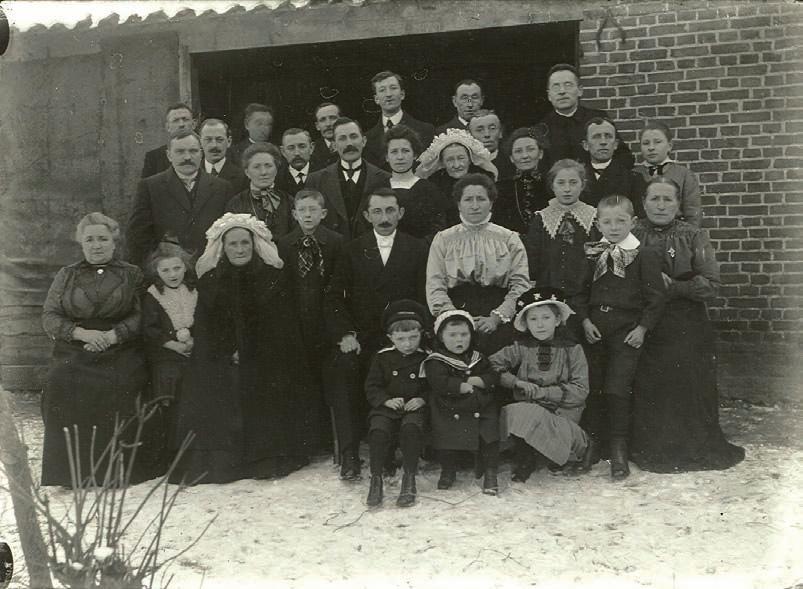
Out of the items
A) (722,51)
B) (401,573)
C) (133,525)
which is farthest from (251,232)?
(722,51)

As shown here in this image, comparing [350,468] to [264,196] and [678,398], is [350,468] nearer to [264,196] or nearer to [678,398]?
[264,196]

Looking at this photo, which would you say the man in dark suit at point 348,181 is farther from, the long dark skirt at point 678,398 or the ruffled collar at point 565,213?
the long dark skirt at point 678,398

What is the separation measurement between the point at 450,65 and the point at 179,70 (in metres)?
2.84

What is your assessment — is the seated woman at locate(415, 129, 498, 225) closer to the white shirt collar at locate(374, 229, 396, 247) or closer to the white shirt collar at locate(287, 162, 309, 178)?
the white shirt collar at locate(374, 229, 396, 247)

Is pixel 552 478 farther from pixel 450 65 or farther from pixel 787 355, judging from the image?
pixel 450 65

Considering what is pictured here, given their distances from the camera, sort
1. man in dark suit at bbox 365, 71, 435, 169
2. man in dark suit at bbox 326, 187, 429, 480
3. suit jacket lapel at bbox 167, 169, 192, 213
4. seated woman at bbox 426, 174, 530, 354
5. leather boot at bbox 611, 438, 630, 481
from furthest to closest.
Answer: man in dark suit at bbox 365, 71, 435, 169, suit jacket lapel at bbox 167, 169, 192, 213, man in dark suit at bbox 326, 187, 429, 480, seated woman at bbox 426, 174, 530, 354, leather boot at bbox 611, 438, 630, 481

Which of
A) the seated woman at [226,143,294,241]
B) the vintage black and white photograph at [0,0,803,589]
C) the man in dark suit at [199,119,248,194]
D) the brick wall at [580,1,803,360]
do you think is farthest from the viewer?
the brick wall at [580,1,803,360]

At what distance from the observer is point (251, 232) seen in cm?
495

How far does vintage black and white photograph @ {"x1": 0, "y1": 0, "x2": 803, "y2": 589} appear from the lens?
4102mm

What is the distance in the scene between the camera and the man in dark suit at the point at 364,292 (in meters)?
4.98

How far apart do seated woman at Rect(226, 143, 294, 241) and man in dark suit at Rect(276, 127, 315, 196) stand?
359 mm

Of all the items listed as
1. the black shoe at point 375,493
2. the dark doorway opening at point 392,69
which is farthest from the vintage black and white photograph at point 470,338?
the dark doorway opening at point 392,69

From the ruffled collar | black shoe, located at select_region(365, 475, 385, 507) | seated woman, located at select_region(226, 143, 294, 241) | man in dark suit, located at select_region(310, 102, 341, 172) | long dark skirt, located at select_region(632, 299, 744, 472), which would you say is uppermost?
man in dark suit, located at select_region(310, 102, 341, 172)

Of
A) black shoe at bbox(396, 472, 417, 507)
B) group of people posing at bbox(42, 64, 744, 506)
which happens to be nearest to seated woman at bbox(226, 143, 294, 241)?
group of people posing at bbox(42, 64, 744, 506)
